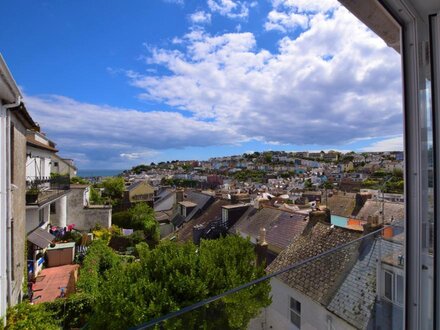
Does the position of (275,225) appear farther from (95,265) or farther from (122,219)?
(122,219)

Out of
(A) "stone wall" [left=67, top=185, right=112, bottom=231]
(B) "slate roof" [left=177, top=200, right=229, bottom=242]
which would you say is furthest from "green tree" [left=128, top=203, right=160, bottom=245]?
(B) "slate roof" [left=177, top=200, right=229, bottom=242]

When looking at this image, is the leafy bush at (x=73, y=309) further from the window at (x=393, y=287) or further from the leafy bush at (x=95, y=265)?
the window at (x=393, y=287)

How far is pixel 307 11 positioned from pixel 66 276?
9.30 m

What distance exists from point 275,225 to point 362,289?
286 inches

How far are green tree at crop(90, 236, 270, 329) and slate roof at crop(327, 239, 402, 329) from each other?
10.1 feet

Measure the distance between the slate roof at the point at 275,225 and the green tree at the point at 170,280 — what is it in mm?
2302

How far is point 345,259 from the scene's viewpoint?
1.80 meters

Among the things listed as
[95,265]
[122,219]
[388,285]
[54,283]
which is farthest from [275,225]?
[122,219]

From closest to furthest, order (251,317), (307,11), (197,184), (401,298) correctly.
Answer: (401,298)
(307,11)
(251,317)
(197,184)

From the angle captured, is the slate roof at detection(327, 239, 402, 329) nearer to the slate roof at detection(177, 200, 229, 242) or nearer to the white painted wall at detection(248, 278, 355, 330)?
the white painted wall at detection(248, 278, 355, 330)

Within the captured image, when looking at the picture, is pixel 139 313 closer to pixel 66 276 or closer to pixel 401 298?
pixel 401 298

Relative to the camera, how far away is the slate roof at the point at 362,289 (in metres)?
1.51

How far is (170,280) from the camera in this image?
14.8 ft

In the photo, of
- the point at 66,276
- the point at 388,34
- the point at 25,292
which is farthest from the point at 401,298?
the point at 66,276
